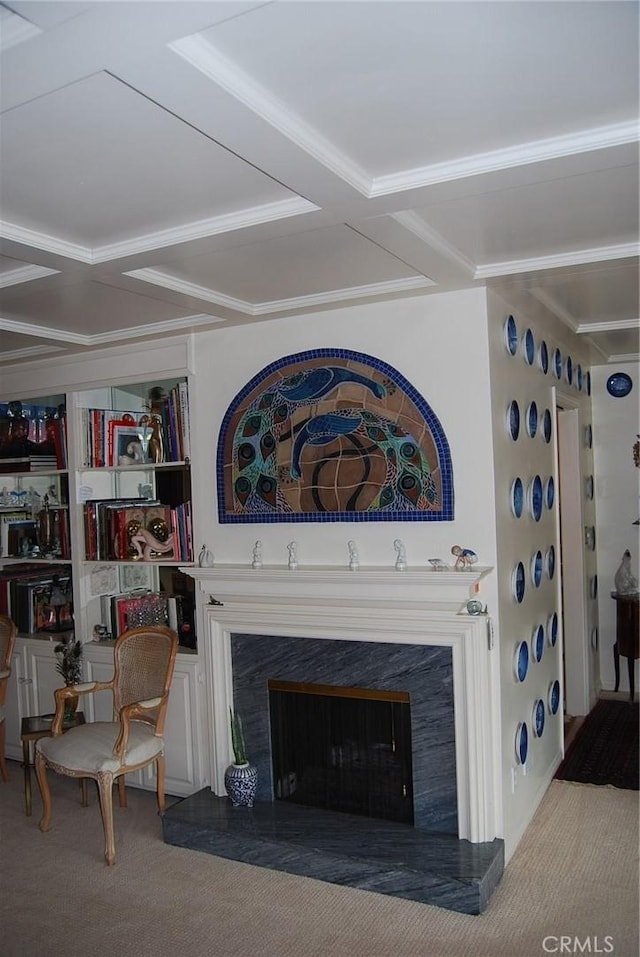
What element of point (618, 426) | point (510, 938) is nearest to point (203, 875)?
point (510, 938)

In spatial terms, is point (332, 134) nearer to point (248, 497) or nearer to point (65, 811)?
point (248, 497)

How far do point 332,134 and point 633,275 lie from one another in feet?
6.95

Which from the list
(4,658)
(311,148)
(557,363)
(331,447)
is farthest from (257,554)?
(311,148)

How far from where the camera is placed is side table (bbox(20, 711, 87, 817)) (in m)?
4.09

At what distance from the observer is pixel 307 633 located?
3.71 metres

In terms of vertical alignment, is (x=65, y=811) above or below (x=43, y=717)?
below

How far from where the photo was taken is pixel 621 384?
19.1 feet

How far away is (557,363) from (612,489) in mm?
1687

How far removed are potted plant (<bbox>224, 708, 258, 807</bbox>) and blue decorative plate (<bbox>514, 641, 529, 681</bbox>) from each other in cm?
135

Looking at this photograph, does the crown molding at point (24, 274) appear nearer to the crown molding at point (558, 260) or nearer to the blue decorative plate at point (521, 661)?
the crown molding at point (558, 260)

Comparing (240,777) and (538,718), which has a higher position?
(538,718)

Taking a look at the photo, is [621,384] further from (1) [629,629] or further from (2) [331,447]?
(2) [331,447]

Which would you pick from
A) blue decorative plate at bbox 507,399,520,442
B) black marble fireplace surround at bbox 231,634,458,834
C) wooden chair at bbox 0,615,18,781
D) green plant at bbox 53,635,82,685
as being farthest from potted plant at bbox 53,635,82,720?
blue decorative plate at bbox 507,399,520,442

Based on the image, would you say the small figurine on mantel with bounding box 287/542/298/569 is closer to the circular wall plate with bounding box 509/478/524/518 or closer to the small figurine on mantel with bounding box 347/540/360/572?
the small figurine on mantel with bounding box 347/540/360/572
